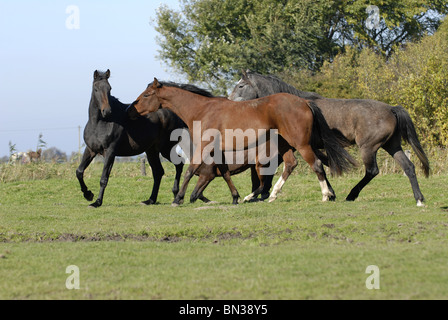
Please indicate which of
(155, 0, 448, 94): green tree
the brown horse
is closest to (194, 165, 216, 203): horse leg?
the brown horse

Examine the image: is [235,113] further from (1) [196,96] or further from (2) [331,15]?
(2) [331,15]

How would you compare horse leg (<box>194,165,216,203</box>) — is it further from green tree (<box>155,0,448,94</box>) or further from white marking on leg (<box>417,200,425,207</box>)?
green tree (<box>155,0,448,94</box>)

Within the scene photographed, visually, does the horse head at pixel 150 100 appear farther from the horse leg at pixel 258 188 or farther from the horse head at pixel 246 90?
the horse leg at pixel 258 188

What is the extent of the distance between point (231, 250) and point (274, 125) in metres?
5.38

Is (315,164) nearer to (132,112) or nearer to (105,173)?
(132,112)

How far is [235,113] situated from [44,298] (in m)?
7.87

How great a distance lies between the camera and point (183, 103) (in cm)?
1414

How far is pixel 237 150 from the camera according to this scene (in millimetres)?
13617

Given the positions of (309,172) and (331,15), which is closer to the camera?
(309,172)

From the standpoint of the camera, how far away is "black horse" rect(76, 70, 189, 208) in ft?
46.9

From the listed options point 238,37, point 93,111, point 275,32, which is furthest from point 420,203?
point 238,37

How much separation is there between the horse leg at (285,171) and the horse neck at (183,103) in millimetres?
2019

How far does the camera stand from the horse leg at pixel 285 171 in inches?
532
